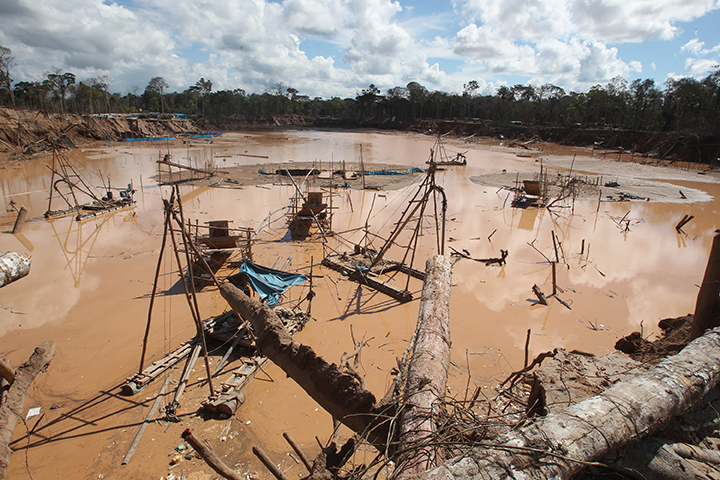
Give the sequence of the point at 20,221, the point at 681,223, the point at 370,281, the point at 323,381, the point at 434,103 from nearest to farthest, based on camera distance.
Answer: the point at 323,381, the point at 370,281, the point at 20,221, the point at 681,223, the point at 434,103

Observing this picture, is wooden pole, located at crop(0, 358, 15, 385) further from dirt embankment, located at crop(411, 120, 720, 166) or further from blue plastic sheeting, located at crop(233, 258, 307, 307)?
dirt embankment, located at crop(411, 120, 720, 166)

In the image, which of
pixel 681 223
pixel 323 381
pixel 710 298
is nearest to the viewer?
pixel 323 381

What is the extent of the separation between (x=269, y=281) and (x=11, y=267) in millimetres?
5341

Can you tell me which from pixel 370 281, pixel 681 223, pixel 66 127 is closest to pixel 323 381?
pixel 370 281

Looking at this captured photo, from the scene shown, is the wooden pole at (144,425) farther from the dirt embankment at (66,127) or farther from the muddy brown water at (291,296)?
the dirt embankment at (66,127)

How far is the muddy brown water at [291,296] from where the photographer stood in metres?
5.33

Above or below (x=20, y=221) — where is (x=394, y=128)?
above

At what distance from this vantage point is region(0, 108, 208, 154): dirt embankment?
95.2ft

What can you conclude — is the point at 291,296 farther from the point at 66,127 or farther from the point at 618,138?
the point at 618,138

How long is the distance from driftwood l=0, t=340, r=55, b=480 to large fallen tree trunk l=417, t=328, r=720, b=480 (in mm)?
4780

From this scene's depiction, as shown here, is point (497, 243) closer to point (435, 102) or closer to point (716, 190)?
point (716, 190)

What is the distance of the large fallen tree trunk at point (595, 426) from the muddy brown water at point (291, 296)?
327 centimetres

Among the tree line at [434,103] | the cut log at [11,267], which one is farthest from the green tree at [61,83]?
the cut log at [11,267]

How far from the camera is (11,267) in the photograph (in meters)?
3.22
